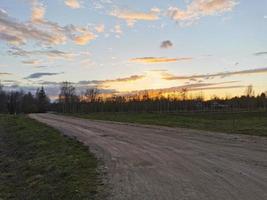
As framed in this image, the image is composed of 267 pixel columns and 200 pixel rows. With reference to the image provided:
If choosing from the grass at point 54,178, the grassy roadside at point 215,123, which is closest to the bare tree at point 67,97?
the grassy roadside at point 215,123

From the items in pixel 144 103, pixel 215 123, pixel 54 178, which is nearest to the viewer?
pixel 54 178

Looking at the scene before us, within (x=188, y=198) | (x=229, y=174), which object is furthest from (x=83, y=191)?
(x=229, y=174)

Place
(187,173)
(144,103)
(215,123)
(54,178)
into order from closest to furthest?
(187,173) → (54,178) → (215,123) → (144,103)

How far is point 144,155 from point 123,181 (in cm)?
535

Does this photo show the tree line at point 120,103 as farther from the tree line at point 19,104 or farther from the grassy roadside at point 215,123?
the grassy roadside at point 215,123

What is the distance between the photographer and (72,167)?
1399 cm

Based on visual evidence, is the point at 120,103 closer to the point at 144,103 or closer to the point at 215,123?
the point at 144,103

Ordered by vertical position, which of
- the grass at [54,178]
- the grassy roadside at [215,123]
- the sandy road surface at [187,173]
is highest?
the grassy roadside at [215,123]

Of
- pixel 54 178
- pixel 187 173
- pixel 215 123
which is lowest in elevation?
pixel 54 178

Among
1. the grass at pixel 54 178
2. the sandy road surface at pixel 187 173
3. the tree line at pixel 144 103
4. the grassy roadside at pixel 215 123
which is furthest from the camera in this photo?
the tree line at pixel 144 103

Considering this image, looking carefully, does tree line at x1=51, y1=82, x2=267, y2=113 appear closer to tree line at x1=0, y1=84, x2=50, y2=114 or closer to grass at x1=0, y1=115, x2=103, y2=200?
tree line at x1=0, y1=84, x2=50, y2=114

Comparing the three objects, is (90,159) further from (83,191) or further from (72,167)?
(83,191)

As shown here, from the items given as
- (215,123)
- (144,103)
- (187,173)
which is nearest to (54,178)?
(187,173)

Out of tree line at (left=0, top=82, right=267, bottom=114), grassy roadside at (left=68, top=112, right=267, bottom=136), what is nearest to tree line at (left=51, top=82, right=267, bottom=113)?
tree line at (left=0, top=82, right=267, bottom=114)
